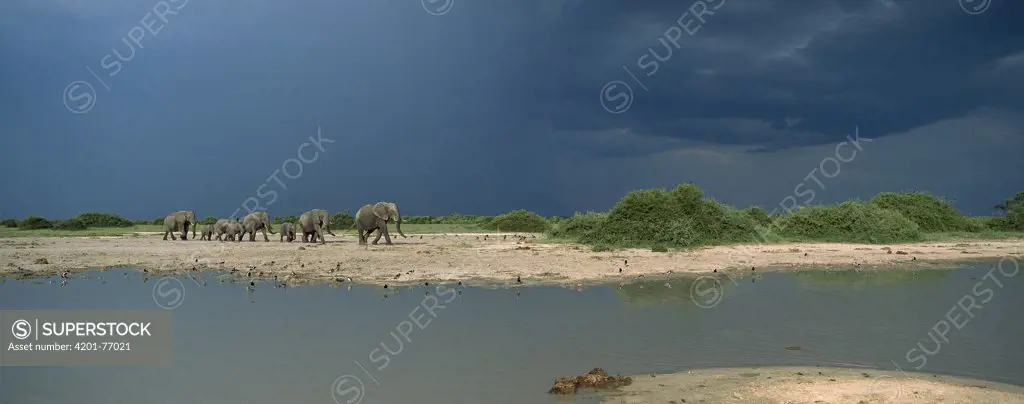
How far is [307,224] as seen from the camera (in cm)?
3073

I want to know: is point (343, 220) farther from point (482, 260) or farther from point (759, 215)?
point (482, 260)

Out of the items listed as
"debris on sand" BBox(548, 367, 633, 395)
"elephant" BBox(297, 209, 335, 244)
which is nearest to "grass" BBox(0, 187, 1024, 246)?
"elephant" BBox(297, 209, 335, 244)

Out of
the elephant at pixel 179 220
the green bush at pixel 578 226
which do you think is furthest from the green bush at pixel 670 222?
the elephant at pixel 179 220

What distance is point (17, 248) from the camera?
26.4 m

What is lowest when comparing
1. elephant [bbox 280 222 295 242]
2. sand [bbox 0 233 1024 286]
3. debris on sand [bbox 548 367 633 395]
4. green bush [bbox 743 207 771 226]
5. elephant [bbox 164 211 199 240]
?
debris on sand [bbox 548 367 633 395]

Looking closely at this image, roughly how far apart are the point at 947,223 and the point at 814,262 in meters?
22.3

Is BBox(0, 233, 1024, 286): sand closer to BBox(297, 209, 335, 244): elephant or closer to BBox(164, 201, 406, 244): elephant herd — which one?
BBox(164, 201, 406, 244): elephant herd

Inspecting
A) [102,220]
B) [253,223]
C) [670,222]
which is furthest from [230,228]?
[102,220]

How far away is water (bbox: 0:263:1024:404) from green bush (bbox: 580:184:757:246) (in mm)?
10623

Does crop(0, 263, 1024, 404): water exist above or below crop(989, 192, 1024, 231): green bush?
below

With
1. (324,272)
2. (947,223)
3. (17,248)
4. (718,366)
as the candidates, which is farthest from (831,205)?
(17,248)

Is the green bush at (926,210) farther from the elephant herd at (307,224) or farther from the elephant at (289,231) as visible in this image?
the elephant at (289,231)

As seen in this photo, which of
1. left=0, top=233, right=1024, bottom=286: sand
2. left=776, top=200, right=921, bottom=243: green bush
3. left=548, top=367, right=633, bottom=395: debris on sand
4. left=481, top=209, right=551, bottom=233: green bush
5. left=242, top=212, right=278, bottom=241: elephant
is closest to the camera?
left=548, top=367, right=633, bottom=395: debris on sand

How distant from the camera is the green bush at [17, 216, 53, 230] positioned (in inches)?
1967
